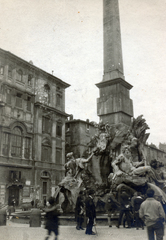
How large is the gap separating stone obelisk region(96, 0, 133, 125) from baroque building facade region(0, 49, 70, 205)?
1441 centimetres

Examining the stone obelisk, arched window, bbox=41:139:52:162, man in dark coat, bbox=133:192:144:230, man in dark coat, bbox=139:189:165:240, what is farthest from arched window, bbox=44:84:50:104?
man in dark coat, bbox=139:189:165:240

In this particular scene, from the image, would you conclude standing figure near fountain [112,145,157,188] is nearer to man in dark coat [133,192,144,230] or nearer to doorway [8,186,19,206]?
man in dark coat [133,192,144,230]

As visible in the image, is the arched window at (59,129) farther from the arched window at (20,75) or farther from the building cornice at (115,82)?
the building cornice at (115,82)

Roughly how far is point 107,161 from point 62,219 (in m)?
3.08

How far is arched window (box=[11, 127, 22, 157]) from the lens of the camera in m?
25.8

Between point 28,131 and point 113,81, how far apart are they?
17.3m

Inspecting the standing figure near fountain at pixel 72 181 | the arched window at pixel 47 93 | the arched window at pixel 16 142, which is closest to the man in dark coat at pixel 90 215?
the standing figure near fountain at pixel 72 181

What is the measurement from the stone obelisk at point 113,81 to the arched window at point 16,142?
52.7ft

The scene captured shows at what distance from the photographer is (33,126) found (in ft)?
92.7

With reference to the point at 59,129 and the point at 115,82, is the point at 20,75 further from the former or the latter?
the point at 115,82

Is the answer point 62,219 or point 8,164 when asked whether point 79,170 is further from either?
point 8,164

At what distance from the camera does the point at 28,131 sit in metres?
27.3

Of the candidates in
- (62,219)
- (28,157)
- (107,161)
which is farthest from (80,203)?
(28,157)

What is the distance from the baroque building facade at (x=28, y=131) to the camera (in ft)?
81.1
